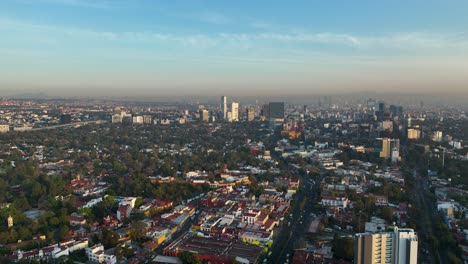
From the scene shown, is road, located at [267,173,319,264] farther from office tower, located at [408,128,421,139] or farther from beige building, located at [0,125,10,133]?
beige building, located at [0,125,10,133]

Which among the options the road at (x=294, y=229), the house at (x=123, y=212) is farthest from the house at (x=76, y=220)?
the road at (x=294, y=229)

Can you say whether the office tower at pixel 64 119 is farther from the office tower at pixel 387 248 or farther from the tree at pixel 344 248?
the office tower at pixel 387 248

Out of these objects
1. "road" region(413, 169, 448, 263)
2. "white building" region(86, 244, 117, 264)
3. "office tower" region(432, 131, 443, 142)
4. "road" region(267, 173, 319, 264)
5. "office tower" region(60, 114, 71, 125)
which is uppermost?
"office tower" region(60, 114, 71, 125)

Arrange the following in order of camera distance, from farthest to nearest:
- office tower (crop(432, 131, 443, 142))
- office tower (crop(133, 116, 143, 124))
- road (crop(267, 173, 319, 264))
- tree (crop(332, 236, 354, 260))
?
office tower (crop(133, 116, 143, 124)) < office tower (crop(432, 131, 443, 142)) < road (crop(267, 173, 319, 264)) < tree (crop(332, 236, 354, 260))

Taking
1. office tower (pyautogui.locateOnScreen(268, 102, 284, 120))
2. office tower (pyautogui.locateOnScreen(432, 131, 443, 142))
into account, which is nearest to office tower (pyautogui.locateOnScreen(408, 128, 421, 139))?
office tower (pyautogui.locateOnScreen(432, 131, 443, 142))

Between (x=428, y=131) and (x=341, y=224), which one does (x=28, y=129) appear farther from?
(x=428, y=131)
